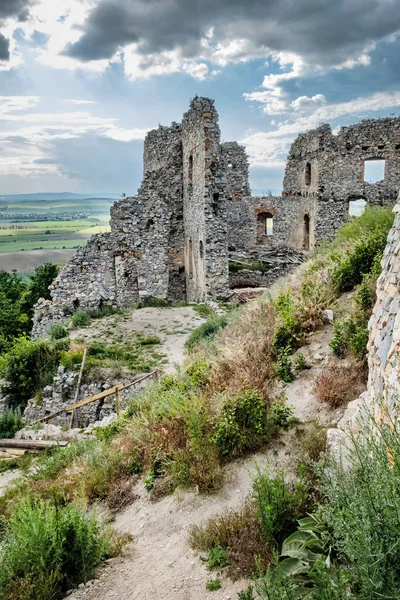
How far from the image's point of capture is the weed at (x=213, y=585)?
151 inches

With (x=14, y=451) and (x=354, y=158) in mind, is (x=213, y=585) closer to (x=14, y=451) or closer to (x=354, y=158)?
(x=14, y=451)

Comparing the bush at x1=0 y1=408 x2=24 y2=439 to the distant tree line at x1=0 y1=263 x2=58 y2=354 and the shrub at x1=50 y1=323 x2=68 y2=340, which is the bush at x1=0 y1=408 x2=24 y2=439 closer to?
the shrub at x1=50 y1=323 x2=68 y2=340

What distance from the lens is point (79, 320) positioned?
14812 mm

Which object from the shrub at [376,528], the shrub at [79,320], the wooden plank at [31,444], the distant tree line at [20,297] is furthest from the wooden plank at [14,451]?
the distant tree line at [20,297]

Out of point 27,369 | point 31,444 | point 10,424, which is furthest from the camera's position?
point 27,369

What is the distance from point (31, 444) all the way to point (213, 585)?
20.6 ft

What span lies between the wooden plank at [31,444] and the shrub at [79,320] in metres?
5.75

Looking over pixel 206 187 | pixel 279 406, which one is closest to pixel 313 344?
pixel 279 406

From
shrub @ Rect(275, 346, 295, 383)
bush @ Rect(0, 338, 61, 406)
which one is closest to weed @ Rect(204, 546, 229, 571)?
shrub @ Rect(275, 346, 295, 383)

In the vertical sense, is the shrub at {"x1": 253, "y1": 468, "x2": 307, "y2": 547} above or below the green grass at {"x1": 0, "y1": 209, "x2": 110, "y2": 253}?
below

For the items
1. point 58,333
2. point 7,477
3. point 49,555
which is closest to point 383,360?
point 49,555

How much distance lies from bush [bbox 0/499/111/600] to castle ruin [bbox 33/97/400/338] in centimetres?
1171

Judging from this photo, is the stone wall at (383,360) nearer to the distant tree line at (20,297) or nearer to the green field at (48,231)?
the distant tree line at (20,297)

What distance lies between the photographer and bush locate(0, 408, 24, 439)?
34.2 ft
